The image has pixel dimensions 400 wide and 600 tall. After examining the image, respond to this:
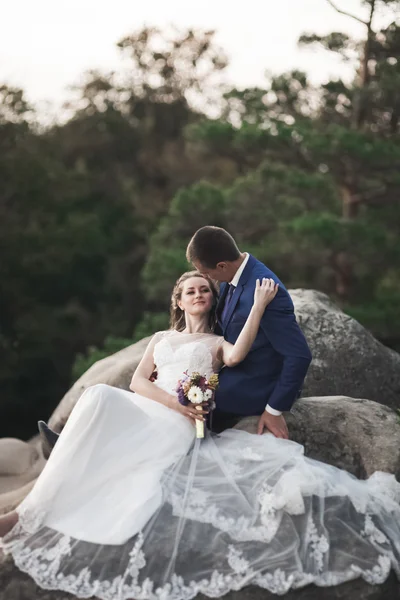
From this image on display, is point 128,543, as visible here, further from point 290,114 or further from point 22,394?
point 22,394

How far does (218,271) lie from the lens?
4652 mm

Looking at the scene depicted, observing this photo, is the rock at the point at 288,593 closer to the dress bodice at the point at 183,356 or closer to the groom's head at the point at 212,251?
the dress bodice at the point at 183,356

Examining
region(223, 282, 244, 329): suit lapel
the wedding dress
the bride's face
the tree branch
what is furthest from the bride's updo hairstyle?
the tree branch

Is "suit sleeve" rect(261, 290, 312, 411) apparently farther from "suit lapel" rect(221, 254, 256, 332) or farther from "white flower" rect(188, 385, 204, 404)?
"white flower" rect(188, 385, 204, 404)

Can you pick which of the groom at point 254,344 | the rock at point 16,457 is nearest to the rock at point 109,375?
the rock at point 16,457

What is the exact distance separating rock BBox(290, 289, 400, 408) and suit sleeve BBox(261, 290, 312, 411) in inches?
80.1

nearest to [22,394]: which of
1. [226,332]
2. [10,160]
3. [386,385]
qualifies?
[10,160]

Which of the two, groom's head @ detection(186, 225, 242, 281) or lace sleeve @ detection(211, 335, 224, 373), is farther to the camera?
lace sleeve @ detection(211, 335, 224, 373)

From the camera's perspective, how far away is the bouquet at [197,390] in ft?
14.6

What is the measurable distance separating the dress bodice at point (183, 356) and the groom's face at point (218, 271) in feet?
1.42

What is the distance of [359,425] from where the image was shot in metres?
4.81

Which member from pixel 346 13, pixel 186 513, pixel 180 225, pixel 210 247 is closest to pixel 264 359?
pixel 210 247

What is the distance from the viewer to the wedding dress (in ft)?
12.4

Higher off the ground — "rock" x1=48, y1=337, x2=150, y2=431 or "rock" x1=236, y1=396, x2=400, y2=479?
"rock" x1=236, y1=396, x2=400, y2=479
